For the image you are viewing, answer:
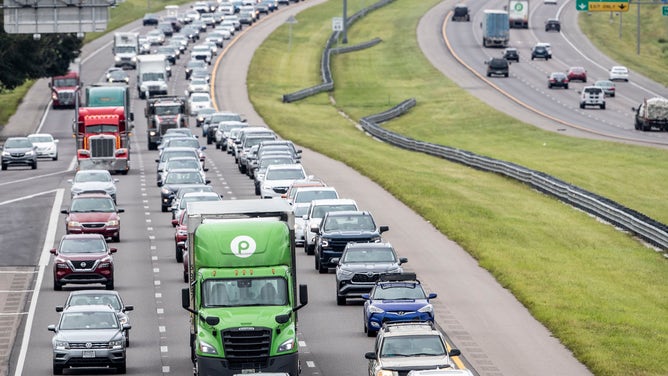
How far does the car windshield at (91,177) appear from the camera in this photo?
6309 centimetres

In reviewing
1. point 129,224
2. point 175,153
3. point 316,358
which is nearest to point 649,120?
point 175,153

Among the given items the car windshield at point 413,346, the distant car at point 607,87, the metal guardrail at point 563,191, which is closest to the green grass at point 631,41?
the distant car at point 607,87

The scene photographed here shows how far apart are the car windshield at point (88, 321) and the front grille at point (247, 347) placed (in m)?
4.34

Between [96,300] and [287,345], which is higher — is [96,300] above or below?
below

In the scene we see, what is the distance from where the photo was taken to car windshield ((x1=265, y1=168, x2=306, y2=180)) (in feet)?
201

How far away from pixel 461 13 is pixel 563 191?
11413 cm

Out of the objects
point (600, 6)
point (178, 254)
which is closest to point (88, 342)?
point (178, 254)

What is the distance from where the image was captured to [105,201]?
53.8m

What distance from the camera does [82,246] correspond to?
44188 millimetres

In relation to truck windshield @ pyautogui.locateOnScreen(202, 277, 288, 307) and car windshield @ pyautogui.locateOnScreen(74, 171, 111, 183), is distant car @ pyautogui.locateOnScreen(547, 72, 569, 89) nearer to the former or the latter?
car windshield @ pyautogui.locateOnScreen(74, 171, 111, 183)

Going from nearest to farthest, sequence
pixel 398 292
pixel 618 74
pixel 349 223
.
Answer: pixel 398 292
pixel 349 223
pixel 618 74

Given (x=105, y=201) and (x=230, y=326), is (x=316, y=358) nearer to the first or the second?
(x=230, y=326)

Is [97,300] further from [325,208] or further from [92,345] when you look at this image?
[325,208]

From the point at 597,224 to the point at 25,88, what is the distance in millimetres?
89473
